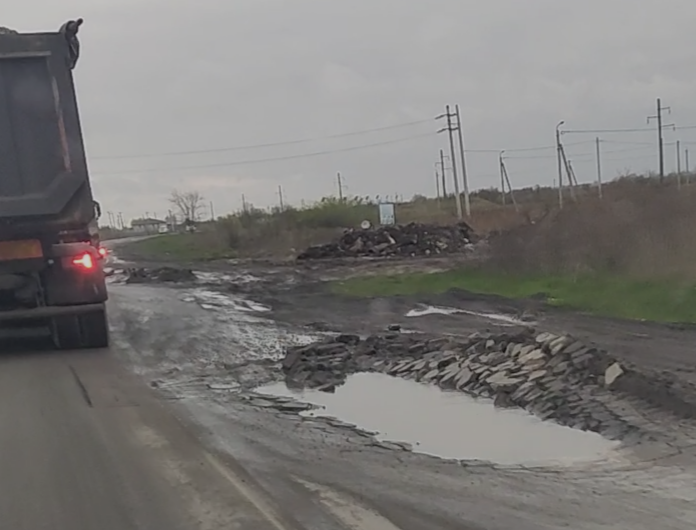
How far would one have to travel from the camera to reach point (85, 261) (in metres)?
13.8

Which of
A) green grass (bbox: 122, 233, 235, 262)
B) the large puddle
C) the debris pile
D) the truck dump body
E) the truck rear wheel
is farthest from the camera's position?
green grass (bbox: 122, 233, 235, 262)

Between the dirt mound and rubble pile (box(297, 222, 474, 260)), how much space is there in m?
27.1

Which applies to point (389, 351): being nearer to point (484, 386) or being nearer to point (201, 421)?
point (484, 386)

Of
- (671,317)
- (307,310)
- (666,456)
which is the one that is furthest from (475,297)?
(666,456)

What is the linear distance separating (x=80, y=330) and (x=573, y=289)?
33.6ft

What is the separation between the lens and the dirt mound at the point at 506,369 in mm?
9172

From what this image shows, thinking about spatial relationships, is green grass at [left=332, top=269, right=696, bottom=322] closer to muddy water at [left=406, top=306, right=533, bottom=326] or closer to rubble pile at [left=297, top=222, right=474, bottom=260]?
muddy water at [left=406, top=306, right=533, bottom=326]

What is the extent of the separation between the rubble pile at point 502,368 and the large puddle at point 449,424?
0.23 metres

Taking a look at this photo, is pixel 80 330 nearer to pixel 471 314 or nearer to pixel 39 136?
pixel 39 136

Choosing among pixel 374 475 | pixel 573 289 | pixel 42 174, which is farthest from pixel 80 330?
pixel 573 289

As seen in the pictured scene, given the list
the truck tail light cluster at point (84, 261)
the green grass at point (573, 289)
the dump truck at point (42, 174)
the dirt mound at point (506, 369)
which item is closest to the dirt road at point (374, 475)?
the dirt mound at point (506, 369)

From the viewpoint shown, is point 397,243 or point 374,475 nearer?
point 374,475

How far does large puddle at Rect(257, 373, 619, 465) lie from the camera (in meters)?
7.88

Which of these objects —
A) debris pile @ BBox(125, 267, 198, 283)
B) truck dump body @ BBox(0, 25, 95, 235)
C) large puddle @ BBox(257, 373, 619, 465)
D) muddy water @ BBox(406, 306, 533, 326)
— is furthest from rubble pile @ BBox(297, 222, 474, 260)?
large puddle @ BBox(257, 373, 619, 465)
